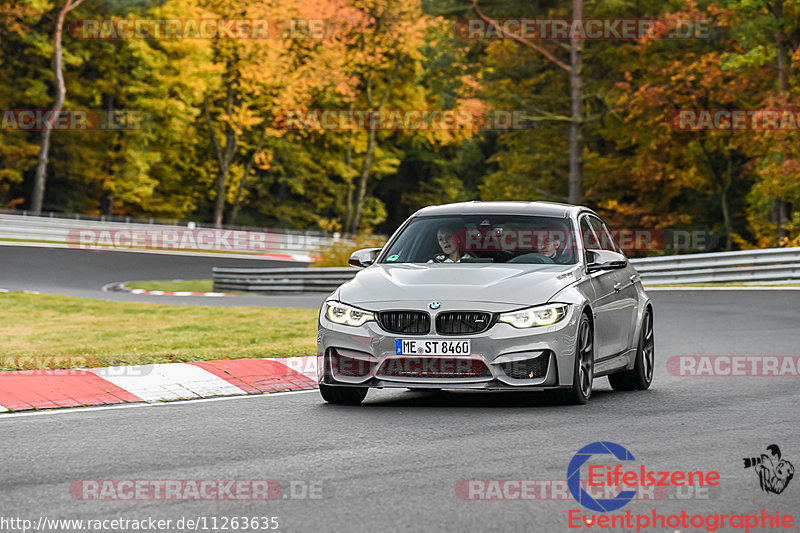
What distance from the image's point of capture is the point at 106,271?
39375 mm

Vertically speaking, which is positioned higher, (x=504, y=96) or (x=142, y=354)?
(x=504, y=96)

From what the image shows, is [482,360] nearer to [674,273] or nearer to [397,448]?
[397,448]

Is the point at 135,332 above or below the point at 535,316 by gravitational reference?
below

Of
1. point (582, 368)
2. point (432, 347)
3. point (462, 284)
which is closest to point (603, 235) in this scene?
point (582, 368)

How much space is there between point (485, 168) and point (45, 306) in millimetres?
39350

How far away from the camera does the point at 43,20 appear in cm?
6325

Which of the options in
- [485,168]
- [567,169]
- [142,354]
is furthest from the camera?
[485,168]

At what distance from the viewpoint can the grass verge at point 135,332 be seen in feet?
43.0

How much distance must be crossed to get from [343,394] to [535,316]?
1714mm

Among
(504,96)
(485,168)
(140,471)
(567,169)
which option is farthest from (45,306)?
(485,168)

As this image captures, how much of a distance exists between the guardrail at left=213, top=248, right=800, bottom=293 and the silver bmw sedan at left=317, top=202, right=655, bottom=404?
17872 mm

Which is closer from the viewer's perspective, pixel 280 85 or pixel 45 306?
pixel 45 306

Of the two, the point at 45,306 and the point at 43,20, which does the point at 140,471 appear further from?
the point at 43,20

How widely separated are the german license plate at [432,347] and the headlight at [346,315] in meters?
0.35
